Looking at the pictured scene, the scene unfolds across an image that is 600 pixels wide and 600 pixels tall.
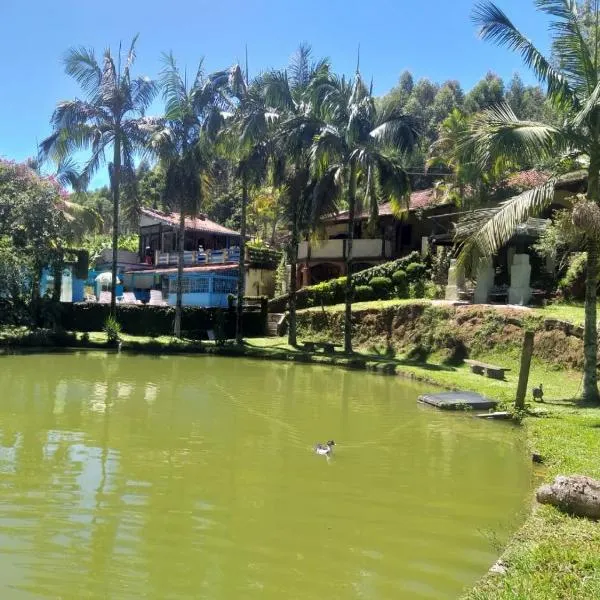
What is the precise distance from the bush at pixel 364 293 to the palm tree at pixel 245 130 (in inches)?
269

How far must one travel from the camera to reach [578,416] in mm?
14094

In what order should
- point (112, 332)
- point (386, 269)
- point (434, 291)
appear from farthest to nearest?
point (386, 269), point (434, 291), point (112, 332)

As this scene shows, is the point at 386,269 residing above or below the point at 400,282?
above

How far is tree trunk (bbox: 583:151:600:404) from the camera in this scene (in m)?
15.9

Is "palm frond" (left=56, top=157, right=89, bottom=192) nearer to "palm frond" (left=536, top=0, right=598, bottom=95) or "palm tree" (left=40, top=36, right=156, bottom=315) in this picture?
"palm tree" (left=40, top=36, right=156, bottom=315)

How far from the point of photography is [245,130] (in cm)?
2962

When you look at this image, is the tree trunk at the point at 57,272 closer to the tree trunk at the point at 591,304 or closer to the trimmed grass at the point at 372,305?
the trimmed grass at the point at 372,305

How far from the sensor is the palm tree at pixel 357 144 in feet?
91.1

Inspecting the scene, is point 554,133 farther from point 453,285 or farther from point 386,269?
point 386,269

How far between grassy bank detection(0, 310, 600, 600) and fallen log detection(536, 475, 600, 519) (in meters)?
0.16

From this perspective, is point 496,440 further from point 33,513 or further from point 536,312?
point 536,312

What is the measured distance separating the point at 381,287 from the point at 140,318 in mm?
13478

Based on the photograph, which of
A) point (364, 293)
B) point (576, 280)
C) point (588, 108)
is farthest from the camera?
point (364, 293)

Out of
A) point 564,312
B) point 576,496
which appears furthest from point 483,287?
point 576,496
